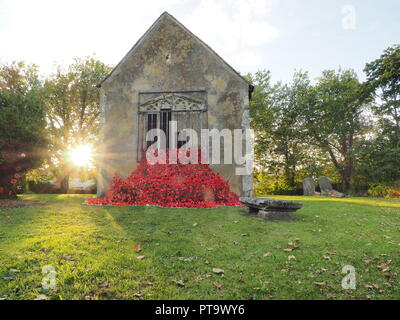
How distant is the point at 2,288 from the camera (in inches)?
116

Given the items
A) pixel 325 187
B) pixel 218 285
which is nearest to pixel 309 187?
pixel 325 187

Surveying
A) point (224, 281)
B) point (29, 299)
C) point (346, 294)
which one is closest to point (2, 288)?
point (29, 299)

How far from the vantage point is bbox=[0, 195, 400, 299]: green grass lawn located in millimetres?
3027

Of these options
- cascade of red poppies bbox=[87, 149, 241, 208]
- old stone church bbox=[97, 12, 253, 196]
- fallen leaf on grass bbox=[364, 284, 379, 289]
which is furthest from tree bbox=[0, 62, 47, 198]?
fallen leaf on grass bbox=[364, 284, 379, 289]

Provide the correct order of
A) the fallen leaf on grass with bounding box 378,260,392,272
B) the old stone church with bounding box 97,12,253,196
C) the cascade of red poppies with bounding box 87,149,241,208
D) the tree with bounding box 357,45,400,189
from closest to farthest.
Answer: the fallen leaf on grass with bounding box 378,260,392,272
the cascade of red poppies with bounding box 87,149,241,208
the old stone church with bounding box 97,12,253,196
the tree with bounding box 357,45,400,189

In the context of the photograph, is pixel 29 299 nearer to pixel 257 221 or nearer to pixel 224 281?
pixel 224 281

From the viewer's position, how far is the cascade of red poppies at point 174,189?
9.73 meters

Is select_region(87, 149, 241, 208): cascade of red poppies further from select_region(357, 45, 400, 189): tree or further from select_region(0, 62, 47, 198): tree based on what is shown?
select_region(357, 45, 400, 189): tree

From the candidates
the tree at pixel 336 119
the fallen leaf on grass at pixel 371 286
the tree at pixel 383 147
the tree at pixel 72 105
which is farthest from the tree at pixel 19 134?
the tree at pixel 336 119

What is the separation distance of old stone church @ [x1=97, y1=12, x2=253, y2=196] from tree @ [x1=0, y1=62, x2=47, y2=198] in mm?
2909

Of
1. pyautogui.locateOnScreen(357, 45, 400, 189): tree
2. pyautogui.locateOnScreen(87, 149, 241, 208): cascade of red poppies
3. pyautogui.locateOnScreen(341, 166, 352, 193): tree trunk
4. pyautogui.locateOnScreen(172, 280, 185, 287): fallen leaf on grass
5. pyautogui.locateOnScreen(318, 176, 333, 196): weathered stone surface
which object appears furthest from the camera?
pyautogui.locateOnScreen(341, 166, 352, 193): tree trunk

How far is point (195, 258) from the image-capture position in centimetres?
406

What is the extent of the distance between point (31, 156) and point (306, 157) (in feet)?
82.8

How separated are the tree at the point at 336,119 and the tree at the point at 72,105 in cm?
2173
